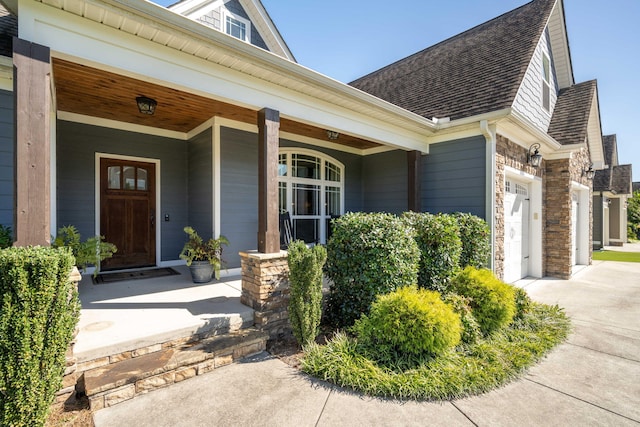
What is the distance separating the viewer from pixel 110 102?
4766mm

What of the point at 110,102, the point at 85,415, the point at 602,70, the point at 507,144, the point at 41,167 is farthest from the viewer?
the point at 602,70

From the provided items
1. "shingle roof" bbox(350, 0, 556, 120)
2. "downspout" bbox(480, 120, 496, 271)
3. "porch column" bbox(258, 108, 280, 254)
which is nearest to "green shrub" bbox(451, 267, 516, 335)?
"downspout" bbox(480, 120, 496, 271)

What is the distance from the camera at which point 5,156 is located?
150 inches

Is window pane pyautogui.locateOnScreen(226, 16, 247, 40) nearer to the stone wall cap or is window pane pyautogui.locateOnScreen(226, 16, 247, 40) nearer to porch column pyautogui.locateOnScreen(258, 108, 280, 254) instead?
porch column pyautogui.locateOnScreen(258, 108, 280, 254)

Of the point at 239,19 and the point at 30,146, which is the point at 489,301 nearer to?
Answer: the point at 30,146

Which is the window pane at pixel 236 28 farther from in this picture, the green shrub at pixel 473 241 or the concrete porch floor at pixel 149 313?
the green shrub at pixel 473 241

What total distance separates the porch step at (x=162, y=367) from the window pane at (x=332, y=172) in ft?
15.8

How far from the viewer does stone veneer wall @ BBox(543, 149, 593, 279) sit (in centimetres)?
720

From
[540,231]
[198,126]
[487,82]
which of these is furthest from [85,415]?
[540,231]

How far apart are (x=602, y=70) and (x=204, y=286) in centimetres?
1280

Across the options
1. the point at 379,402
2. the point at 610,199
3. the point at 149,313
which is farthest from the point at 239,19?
the point at 610,199

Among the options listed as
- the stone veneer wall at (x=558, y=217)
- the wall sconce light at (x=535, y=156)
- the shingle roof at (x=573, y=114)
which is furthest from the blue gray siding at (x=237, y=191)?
the shingle roof at (x=573, y=114)

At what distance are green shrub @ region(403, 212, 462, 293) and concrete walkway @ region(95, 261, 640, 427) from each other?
148 centimetres

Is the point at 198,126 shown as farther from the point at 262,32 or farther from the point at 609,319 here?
the point at 609,319
